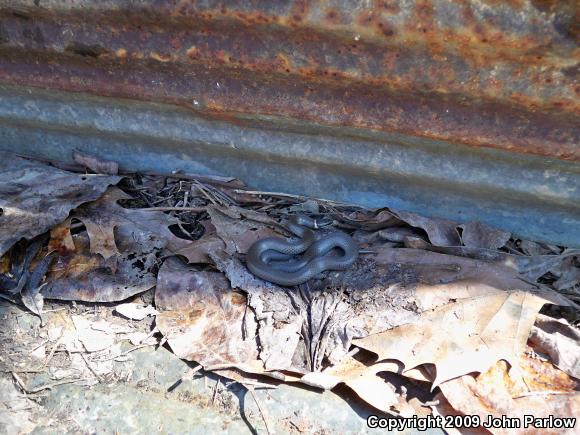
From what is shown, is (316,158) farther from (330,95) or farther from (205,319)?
(205,319)

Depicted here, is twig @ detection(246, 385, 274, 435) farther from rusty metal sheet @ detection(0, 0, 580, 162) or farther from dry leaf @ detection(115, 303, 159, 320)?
rusty metal sheet @ detection(0, 0, 580, 162)

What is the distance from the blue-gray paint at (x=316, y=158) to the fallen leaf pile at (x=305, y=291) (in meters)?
0.10

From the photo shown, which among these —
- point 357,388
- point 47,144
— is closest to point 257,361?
point 357,388

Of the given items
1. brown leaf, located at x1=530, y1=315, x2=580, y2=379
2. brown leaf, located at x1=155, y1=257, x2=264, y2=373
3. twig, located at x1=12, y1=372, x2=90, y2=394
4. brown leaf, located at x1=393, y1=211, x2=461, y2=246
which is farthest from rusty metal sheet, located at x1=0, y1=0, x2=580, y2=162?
twig, located at x1=12, y1=372, x2=90, y2=394

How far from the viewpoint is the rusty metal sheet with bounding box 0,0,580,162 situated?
194 centimetres

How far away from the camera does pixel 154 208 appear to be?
289 cm

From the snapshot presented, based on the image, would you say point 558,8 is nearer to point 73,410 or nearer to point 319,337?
point 319,337

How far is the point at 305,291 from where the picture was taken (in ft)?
8.25

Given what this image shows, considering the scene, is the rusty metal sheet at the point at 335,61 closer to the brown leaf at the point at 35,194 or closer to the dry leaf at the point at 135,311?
the brown leaf at the point at 35,194

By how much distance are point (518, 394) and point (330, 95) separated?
1.62 m

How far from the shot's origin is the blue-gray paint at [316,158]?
243 centimetres

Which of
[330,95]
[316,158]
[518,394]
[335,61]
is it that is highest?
[335,61]

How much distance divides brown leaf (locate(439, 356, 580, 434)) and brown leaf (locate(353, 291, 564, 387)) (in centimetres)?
6

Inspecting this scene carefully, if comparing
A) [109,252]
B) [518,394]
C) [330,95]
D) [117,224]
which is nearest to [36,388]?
[109,252]
